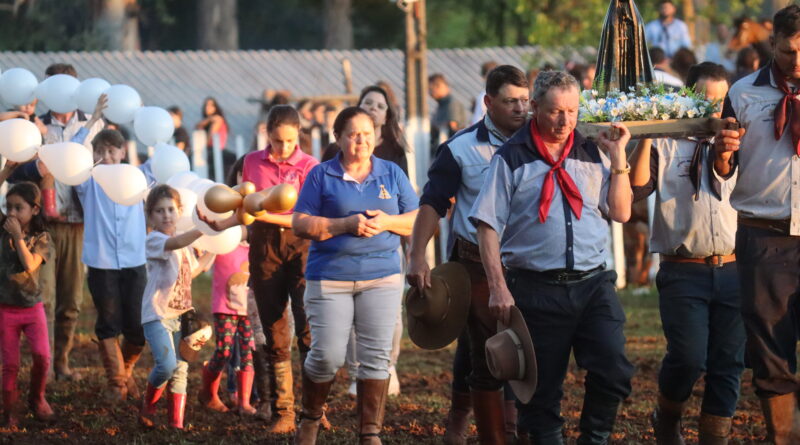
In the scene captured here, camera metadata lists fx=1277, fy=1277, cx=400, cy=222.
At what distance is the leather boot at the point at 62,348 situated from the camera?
10316mm

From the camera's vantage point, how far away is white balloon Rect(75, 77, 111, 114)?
9.34 metres

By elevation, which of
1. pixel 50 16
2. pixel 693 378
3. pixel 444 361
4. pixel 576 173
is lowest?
pixel 444 361

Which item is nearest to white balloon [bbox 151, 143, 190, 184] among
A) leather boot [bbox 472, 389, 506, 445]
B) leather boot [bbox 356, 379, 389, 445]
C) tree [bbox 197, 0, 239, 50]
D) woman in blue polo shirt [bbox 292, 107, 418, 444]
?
woman in blue polo shirt [bbox 292, 107, 418, 444]

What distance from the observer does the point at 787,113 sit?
249 inches

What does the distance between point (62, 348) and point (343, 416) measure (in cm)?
285

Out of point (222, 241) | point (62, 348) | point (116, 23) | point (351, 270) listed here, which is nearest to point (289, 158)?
point (222, 241)

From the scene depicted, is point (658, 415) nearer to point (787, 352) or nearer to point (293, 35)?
point (787, 352)

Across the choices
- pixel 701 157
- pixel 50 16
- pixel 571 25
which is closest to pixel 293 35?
pixel 50 16

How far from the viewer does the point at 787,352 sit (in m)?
6.46

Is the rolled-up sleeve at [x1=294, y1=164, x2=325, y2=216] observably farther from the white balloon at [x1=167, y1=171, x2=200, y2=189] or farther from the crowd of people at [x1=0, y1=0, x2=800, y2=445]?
the white balloon at [x1=167, y1=171, x2=200, y2=189]

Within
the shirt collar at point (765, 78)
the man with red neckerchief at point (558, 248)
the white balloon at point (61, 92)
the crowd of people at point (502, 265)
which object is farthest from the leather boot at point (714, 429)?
the white balloon at point (61, 92)

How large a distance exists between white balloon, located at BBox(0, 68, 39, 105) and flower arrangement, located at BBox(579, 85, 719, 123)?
4665mm

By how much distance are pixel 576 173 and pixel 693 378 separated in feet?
4.65

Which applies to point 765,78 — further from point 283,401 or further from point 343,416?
point 343,416
